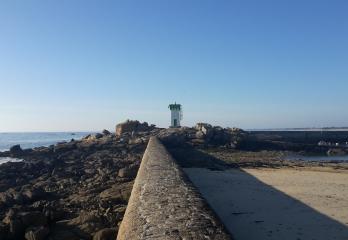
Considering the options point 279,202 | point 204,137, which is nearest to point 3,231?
point 279,202

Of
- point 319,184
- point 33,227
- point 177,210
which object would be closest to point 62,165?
point 319,184

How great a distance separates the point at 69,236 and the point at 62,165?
17.3 m

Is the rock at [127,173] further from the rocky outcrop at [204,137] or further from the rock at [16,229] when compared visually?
the rocky outcrop at [204,137]

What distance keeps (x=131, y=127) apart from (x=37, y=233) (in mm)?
38677

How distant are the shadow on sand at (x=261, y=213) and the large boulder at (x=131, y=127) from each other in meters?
29.6

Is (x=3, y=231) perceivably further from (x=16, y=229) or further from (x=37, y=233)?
(x=37, y=233)

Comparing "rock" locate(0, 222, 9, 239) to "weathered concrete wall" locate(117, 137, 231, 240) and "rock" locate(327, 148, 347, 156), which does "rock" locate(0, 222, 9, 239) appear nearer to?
"weathered concrete wall" locate(117, 137, 231, 240)

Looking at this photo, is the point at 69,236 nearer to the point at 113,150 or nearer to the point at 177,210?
the point at 177,210

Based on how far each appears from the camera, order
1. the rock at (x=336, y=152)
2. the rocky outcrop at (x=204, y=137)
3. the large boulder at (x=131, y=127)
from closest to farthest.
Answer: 1. the rocky outcrop at (x=204, y=137)
2. the rock at (x=336, y=152)
3. the large boulder at (x=131, y=127)

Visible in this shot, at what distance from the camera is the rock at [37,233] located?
27.7ft

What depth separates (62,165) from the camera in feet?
83.2

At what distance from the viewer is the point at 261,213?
1058cm

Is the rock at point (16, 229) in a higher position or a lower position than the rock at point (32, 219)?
lower

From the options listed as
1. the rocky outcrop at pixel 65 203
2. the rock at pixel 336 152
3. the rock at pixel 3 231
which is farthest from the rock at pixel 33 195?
the rock at pixel 336 152
